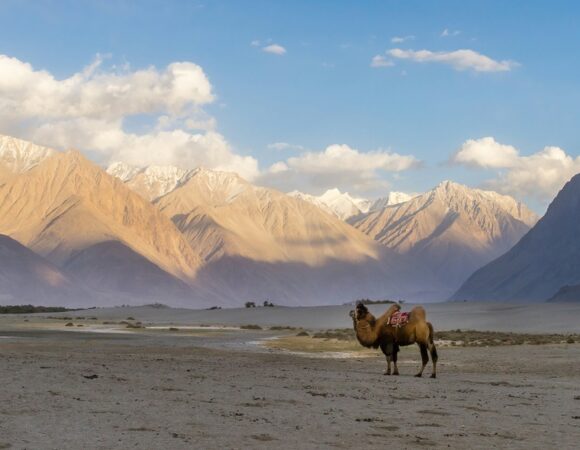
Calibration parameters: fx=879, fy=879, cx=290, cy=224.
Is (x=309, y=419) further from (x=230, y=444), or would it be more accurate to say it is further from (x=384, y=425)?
(x=230, y=444)

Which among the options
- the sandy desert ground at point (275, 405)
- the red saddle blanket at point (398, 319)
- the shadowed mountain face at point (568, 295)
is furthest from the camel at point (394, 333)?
the shadowed mountain face at point (568, 295)

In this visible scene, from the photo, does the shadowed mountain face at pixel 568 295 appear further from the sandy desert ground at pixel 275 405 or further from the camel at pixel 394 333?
the camel at pixel 394 333

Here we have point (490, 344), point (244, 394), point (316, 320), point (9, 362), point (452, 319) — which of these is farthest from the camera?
point (316, 320)

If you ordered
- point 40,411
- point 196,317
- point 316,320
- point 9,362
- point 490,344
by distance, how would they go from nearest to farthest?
point 40,411, point 9,362, point 490,344, point 316,320, point 196,317

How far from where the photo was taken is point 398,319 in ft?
78.7

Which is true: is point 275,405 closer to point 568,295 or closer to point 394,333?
point 394,333

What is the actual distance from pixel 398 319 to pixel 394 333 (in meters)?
0.42

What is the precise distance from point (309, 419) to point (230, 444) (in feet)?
9.27

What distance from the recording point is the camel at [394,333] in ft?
77.6

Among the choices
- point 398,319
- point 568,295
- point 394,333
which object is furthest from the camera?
point 568,295

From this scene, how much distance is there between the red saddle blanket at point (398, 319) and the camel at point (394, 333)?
0.27ft

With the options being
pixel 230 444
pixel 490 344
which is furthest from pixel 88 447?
pixel 490 344

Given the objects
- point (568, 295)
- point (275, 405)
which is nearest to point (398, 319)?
point (275, 405)

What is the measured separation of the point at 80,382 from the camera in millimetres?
17812
